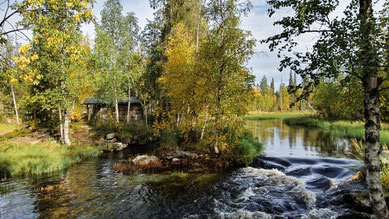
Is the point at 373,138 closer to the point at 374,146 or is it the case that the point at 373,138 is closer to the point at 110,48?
the point at 374,146

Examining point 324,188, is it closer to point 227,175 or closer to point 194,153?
point 227,175

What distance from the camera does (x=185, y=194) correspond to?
9.16 m

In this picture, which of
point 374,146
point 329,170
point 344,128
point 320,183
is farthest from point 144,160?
point 344,128

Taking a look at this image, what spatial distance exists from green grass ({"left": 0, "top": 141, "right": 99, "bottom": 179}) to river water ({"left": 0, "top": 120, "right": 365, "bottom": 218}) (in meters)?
0.90

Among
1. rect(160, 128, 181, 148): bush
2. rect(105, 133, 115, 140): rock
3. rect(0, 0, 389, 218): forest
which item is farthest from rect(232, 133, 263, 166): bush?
rect(105, 133, 115, 140): rock

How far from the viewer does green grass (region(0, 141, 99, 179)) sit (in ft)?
39.2

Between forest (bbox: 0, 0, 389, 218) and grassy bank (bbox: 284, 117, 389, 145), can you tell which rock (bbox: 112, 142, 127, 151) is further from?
grassy bank (bbox: 284, 117, 389, 145)

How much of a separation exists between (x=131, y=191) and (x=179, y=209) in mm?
2845

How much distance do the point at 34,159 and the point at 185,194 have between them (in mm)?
10113

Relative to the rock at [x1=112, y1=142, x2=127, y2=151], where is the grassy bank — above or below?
above

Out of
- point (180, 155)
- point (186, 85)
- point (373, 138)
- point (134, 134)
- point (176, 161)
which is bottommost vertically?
point (176, 161)

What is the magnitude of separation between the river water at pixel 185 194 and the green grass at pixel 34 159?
905 mm

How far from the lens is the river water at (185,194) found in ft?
24.6

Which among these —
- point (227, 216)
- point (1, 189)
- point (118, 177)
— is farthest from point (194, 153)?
point (1, 189)
